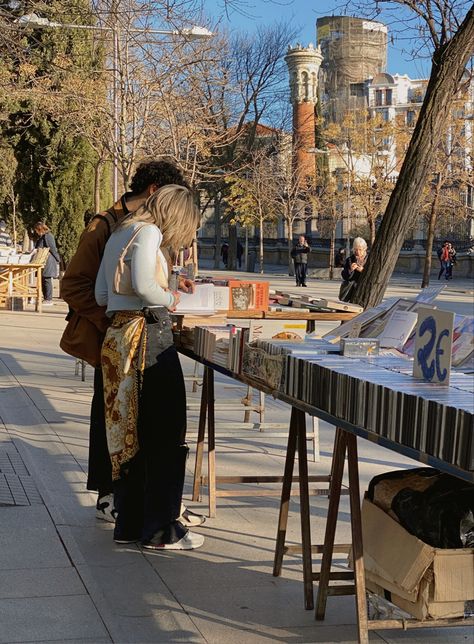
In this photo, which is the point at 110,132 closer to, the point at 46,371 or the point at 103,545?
the point at 46,371

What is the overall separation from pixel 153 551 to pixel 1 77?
13.6 metres

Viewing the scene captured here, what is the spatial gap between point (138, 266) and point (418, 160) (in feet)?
14.1

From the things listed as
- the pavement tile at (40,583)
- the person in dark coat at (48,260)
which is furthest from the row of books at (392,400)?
the person in dark coat at (48,260)

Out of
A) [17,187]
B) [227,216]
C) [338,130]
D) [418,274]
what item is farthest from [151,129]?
[227,216]

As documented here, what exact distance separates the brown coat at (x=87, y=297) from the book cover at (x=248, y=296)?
995 mm

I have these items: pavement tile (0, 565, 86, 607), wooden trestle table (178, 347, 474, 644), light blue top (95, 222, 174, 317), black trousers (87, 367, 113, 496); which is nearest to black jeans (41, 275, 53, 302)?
black trousers (87, 367, 113, 496)

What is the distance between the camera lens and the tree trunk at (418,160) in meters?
8.53

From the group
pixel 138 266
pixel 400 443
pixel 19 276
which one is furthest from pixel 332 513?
pixel 19 276

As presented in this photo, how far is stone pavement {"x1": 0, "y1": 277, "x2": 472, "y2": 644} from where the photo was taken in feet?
14.1

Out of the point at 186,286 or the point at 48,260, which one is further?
the point at 48,260

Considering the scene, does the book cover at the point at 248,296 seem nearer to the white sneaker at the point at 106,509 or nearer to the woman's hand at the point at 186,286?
the woman's hand at the point at 186,286

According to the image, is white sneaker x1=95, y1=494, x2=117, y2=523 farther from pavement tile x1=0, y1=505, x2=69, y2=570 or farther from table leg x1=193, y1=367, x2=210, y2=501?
table leg x1=193, y1=367, x2=210, y2=501

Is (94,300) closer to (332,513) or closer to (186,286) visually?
(186,286)

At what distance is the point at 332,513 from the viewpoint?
14.0 ft
